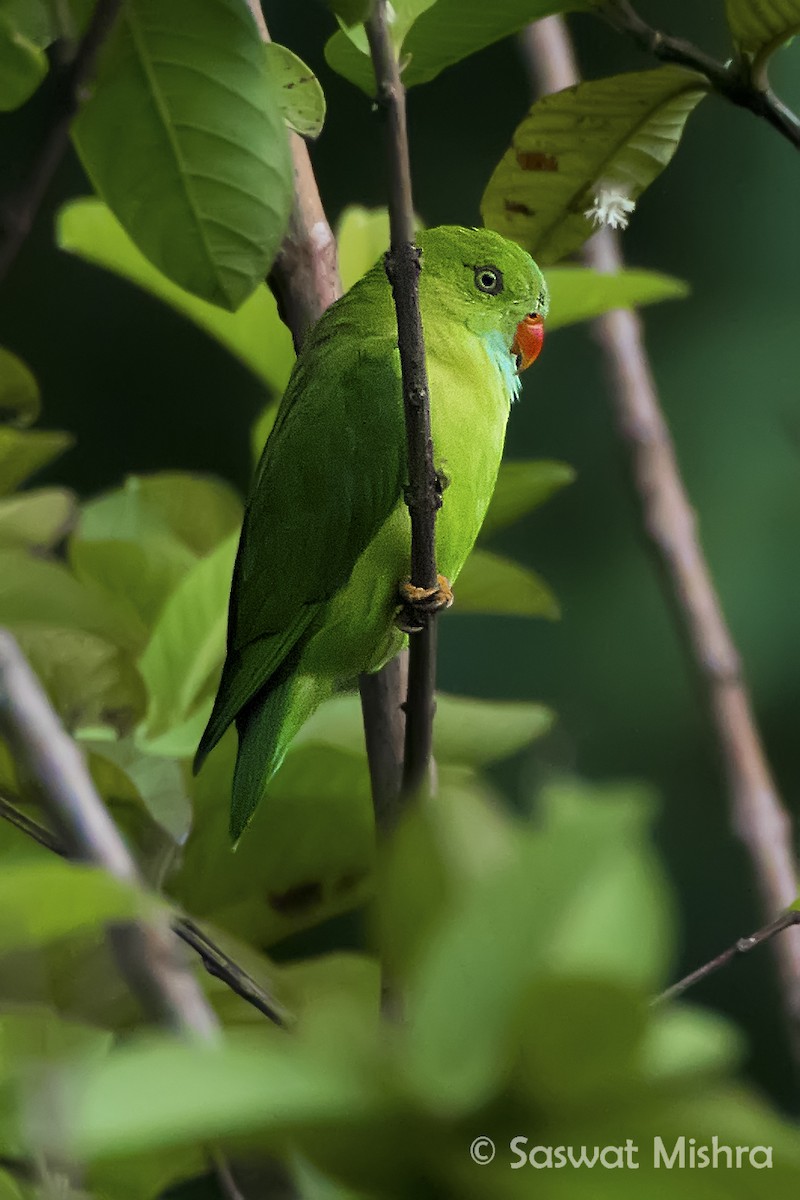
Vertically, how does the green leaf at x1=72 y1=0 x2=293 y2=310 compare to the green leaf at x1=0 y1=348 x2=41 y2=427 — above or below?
above

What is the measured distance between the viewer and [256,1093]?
0.60ft

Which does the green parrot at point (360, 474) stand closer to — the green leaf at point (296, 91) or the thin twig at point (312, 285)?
the thin twig at point (312, 285)

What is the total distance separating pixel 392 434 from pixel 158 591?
0.16m

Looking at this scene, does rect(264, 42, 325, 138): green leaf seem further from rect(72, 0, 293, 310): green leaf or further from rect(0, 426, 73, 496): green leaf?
rect(0, 426, 73, 496): green leaf

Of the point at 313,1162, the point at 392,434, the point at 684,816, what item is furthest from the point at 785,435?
the point at 313,1162

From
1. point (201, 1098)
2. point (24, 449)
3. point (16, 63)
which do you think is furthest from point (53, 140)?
point (24, 449)

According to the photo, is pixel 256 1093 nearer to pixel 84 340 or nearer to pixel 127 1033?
pixel 127 1033

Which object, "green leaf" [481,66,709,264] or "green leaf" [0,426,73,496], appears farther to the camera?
"green leaf" [0,426,73,496]

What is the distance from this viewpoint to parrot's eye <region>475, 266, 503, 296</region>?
0.56m

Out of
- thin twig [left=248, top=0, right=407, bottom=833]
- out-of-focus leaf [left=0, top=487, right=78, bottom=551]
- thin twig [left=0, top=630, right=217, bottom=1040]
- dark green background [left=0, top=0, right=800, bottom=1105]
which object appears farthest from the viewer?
dark green background [left=0, top=0, right=800, bottom=1105]

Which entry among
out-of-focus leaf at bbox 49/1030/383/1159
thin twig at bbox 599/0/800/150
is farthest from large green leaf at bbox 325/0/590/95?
out-of-focus leaf at bbox 49/1030/383/1159

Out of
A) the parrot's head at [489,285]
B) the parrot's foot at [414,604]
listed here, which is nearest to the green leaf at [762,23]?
the parrot's head at [489,285]

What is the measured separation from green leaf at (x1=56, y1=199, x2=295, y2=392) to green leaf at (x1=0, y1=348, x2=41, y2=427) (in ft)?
0.22

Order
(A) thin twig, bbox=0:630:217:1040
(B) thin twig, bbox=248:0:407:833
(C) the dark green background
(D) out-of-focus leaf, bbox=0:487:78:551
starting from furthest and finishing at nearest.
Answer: (C) the dark green background → (D) out-of-focus leaf, bbox=0:487:78:551 → (B) thin twig, bbox=248:0:407:833 → (A) thin twig, bbox=0:630:217:1040
